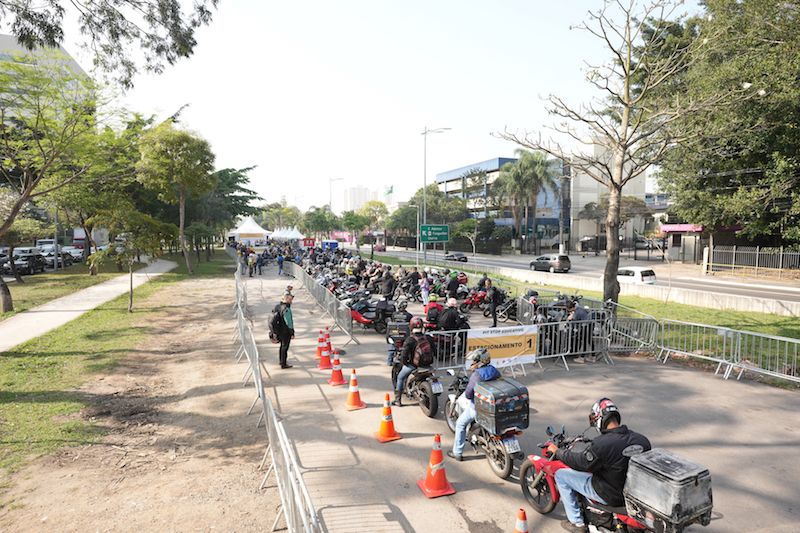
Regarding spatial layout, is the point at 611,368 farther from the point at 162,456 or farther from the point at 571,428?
the point at 162,456

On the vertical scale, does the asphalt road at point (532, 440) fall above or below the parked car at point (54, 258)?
below

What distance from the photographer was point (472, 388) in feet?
17.9

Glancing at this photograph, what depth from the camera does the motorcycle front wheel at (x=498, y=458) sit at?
5.11m

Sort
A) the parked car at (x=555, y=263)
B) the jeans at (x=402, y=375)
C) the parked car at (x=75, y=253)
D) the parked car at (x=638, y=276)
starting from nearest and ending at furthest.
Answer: the jeans at (x=402, y=375)
the parked car at (x=638, y=276)
the parked car at (x=555, y=263)
the parked car at (x=75, y=253)

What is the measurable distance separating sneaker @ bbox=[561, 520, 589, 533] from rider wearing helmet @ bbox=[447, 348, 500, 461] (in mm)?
1462

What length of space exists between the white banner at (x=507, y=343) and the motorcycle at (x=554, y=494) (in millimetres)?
3997

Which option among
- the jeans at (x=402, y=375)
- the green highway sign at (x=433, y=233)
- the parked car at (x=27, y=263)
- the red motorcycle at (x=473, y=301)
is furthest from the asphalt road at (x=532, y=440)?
the parked car at (x=27, y=263)

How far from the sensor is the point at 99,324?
45.4 feet

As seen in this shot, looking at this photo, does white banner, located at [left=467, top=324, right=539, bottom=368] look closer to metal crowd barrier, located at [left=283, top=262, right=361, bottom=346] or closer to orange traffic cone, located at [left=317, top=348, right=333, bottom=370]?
orange traffic cone, located at [left=317, top=348, right=333, bottom=370]

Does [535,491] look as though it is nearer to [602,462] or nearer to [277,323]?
[602,462]

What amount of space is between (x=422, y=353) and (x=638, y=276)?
1998 centimetres

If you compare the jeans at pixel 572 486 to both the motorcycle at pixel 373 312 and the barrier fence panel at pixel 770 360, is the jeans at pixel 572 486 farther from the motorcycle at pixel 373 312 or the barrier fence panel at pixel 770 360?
the motorcycle at pixel 373 312

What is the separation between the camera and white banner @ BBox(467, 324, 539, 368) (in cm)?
883

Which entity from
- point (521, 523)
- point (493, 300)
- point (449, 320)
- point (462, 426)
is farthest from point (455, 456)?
point (493, 300)
